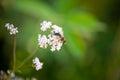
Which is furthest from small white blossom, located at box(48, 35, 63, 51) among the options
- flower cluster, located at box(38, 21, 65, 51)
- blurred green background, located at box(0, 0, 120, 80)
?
blurred green background, located at box(0, 0, 120, 80)

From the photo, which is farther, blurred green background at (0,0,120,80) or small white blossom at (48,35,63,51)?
blurred green background at (0,0,120,80)

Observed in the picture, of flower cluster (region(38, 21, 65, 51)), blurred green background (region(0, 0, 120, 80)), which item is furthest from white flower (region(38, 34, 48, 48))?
blurred green background (region(0, 0, 120, 80))

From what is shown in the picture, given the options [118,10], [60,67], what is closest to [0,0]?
[60,67]

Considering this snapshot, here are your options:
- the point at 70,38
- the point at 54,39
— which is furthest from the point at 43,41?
the point at 70,38

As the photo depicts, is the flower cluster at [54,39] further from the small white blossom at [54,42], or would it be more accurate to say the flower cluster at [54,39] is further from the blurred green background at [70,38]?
the blurred green background at [70,38]

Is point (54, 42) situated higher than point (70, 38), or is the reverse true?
point (70, 38)

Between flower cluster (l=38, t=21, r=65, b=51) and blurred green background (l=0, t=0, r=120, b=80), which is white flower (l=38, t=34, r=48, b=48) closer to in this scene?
flower cluster (l=38, t=21, r=65, b=51)

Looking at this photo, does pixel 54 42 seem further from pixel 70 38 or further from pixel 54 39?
pixel 70 38

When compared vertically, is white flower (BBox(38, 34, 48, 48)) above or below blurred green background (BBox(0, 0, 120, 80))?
below

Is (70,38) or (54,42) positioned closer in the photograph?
(54,42)

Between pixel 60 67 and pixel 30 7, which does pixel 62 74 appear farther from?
pixel 30 7
